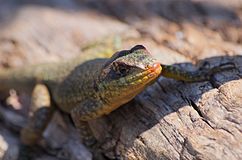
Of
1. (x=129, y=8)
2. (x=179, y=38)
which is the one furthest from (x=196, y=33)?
(x=129, y=8)

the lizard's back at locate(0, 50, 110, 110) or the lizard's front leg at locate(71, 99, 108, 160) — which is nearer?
the lizard's front leg at locate(71, 99, 108, 160)

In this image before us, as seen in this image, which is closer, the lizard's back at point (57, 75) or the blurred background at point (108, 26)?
the lizard's back at point (57, 75)

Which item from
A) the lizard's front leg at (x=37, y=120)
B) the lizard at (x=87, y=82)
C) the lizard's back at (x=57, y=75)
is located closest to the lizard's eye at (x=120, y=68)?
the lizard at (x=87, y=82)

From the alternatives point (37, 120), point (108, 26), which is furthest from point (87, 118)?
point (108, 26)

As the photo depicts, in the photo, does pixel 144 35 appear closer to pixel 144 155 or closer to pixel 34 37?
pixel 34 37

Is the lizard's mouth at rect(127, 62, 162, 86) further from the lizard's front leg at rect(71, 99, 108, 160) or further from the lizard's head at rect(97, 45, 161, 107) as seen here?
the lizard's front leg at rect(71, 99, 108, 160)

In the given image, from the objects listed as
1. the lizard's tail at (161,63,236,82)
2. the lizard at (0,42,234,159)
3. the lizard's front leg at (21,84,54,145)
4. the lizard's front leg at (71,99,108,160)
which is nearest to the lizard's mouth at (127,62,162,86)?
the lizard at (0,42,234,159)

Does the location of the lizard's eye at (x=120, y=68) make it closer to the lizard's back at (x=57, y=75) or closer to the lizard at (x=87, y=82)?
the lizard at (x=87, y=82)
